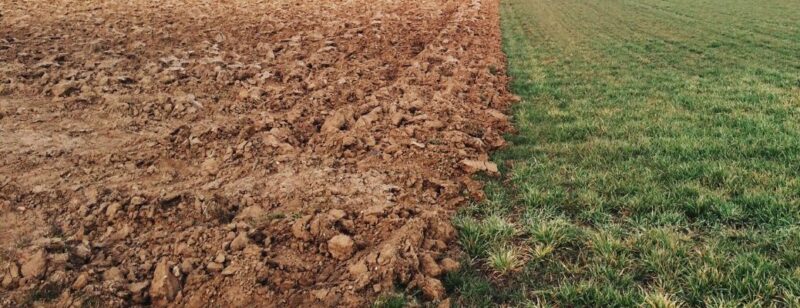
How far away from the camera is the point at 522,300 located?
3133 millimetres

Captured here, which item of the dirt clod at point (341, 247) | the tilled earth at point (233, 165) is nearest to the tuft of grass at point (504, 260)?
the tilled earth at point (233, 165)

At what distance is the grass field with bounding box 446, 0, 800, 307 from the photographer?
10.4 feet

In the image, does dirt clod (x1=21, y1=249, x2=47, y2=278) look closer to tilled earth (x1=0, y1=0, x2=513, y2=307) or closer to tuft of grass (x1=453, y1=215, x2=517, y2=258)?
tilled earth (x1=0, y1=0, x2=513, y2=307)

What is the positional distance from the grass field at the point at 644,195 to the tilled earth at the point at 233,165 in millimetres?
442

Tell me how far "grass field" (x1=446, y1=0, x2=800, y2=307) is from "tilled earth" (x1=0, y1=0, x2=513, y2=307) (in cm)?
44

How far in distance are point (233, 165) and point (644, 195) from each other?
3841 millimetres

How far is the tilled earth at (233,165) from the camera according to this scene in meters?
3.34

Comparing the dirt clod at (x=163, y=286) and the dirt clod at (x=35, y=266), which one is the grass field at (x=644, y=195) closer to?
the dirt clod at (x=163, y=286)

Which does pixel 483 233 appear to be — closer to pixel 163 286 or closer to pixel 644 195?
pixel 644 195

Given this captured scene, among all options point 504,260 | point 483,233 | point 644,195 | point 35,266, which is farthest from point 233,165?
point 644,195

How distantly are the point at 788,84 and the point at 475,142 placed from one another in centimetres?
610

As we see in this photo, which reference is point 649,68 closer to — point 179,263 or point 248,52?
point 248,52

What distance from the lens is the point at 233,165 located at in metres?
5.18

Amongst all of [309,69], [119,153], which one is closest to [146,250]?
[119,153]
